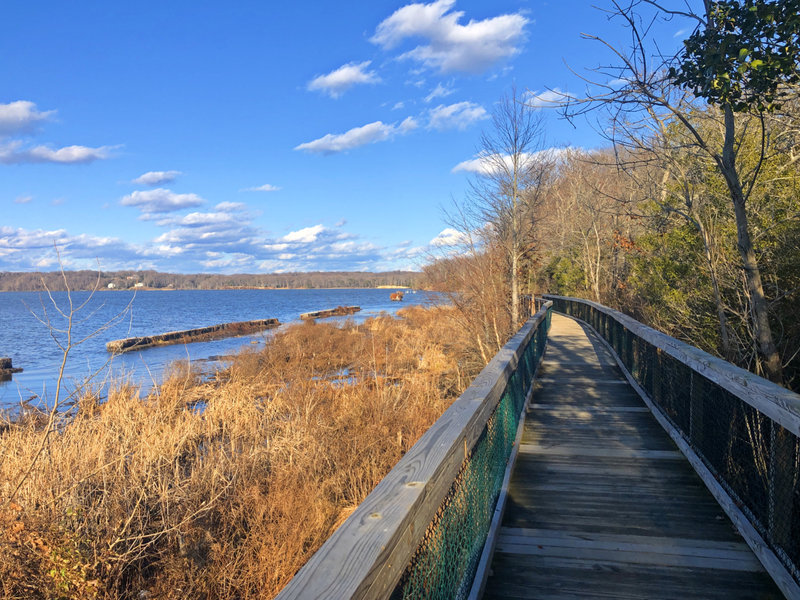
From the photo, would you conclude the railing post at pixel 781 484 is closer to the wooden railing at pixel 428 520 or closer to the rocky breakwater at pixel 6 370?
the wooden railing at pixel 428 520

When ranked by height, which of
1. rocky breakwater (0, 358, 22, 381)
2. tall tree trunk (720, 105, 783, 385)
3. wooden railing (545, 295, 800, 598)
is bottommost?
rocky breakwater (0, 358, 22, 381)

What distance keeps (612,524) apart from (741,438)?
1.29 metres

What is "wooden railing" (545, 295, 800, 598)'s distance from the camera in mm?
2934

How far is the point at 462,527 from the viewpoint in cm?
278

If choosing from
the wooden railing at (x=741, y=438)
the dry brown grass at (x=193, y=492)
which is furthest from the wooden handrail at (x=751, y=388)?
the dry brown grass at (x=193, y=492)

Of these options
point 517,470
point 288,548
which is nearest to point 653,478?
point 517,470

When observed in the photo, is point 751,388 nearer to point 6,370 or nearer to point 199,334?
point 6,370

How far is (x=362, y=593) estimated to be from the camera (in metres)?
1.28

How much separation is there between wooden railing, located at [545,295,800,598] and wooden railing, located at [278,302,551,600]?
1.45m

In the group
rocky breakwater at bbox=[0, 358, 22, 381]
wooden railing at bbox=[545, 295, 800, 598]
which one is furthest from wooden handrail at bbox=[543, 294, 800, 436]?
rocky breakwater at bbox=[0, 358, 22, 381]

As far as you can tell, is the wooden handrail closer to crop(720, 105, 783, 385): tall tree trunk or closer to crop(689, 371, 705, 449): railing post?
crop(689, 371, 705, 449): railing post

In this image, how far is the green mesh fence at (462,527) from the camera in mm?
2051

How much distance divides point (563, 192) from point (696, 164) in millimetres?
26596

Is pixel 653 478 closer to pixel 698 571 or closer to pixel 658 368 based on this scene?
pixel 698 571
